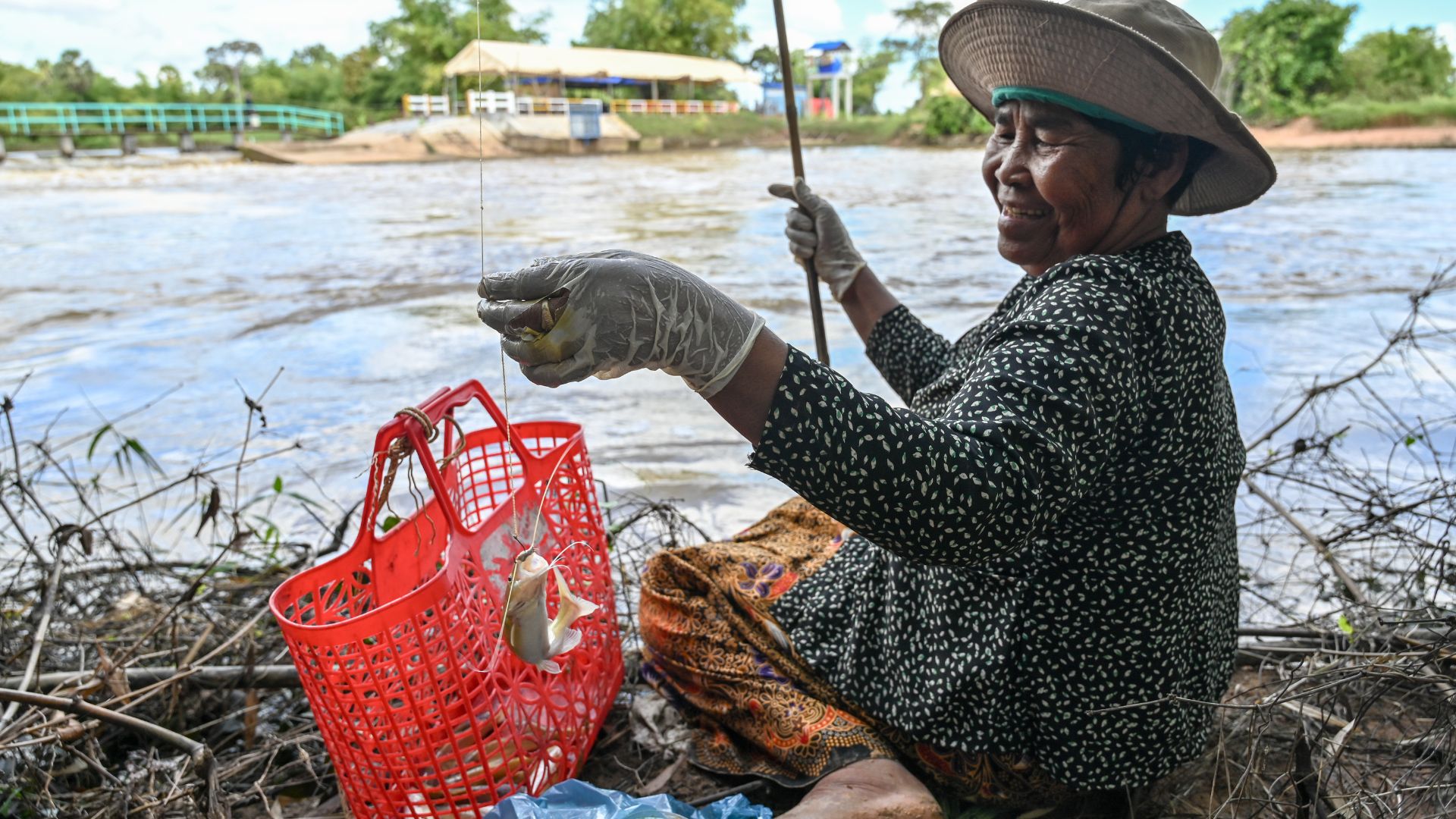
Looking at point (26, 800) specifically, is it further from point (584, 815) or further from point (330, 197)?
point (330, 197)

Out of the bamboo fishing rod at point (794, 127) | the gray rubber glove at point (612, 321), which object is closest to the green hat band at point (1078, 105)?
the bamboo fishing rod at point (794, 127)

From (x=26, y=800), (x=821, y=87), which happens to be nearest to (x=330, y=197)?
(x=26, y=800)

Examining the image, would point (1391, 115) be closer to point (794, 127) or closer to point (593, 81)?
point (593, 81)

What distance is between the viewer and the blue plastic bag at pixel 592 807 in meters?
1.40

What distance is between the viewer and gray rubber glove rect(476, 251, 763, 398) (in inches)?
43.0

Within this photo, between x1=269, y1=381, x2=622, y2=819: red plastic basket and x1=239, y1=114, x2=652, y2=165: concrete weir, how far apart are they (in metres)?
23.0

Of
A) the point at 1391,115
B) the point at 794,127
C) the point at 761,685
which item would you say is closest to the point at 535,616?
the point at 761,685

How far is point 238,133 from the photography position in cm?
2819

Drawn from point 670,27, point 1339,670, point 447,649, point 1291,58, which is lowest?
point 1339,670

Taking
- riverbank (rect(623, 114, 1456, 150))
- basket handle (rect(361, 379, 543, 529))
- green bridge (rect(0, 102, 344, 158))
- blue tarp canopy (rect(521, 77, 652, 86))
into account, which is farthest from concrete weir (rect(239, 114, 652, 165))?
basket handle (rect(361, 379, 543, 529))

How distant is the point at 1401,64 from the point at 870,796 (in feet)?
118

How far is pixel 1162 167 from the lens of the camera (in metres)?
1.45

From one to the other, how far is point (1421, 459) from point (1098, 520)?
2852 millimetres

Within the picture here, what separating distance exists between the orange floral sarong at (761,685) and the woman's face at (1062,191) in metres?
0.80
